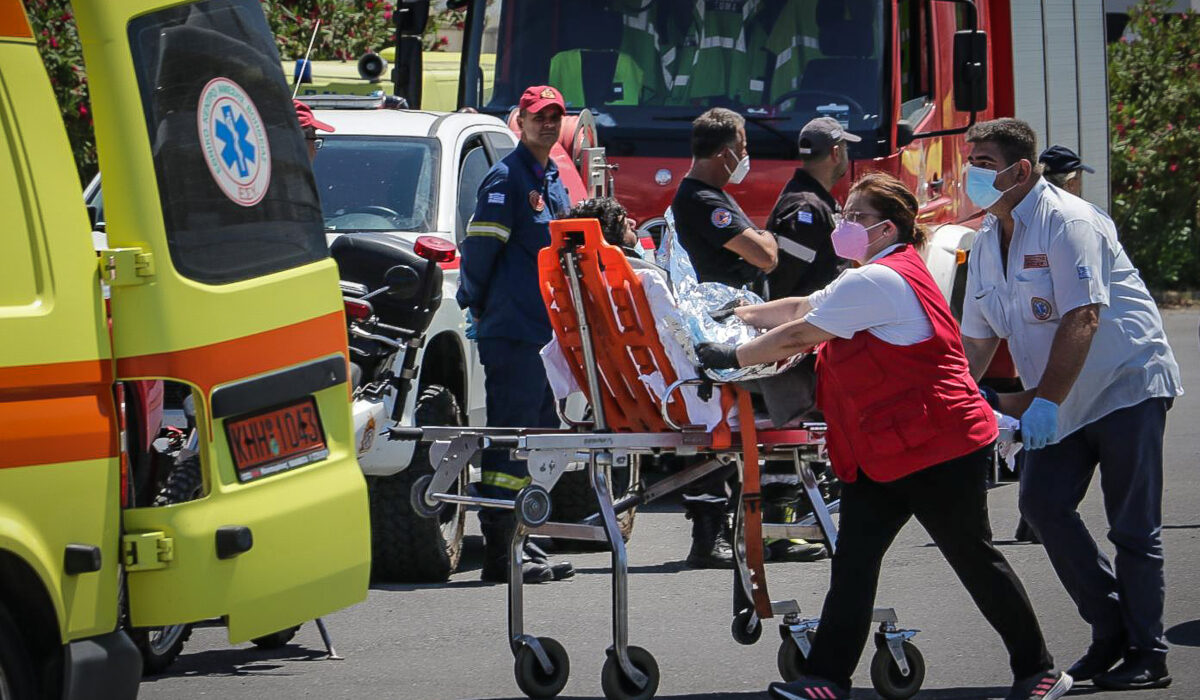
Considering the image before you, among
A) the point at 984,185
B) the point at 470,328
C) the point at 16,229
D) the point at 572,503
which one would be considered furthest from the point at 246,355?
the point at 572,503

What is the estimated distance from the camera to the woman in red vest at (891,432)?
18.0 ft

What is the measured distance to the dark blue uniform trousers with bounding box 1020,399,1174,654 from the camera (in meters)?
6.02

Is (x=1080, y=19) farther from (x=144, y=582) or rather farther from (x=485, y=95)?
(x=144, y=582)

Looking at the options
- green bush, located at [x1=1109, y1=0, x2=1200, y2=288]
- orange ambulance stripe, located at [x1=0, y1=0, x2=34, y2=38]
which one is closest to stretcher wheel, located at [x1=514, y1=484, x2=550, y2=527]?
orange ambulance stripe, located at [x1=0, y1=0, x2=34, y2=38]

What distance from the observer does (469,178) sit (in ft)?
30.0

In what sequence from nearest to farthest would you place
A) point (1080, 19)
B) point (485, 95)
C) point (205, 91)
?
point (205, 91)
point (485, 95)
point (1080, 19)

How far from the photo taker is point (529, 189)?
793 cm

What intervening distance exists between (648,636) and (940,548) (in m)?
1.71

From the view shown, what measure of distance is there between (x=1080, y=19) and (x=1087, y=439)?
961 cm

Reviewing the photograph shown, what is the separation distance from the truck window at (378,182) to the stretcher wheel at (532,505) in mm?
2819

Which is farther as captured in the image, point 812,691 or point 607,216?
point 607,216

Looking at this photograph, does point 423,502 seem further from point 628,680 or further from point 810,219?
point 810,219

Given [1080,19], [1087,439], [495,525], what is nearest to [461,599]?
[495,525]

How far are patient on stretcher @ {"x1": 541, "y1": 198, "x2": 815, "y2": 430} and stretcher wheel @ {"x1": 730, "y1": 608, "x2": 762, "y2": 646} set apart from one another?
66cm
